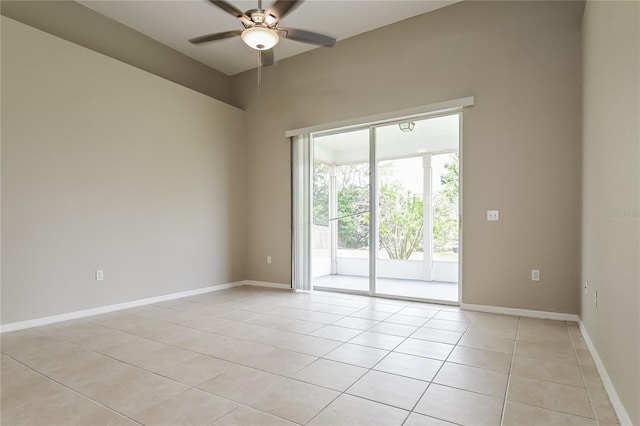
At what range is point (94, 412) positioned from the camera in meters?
1.81

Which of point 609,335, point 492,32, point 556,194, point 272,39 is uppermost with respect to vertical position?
point 492,32

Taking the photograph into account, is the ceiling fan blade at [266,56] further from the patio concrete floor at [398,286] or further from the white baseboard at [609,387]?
the white baseboard at [609,387]

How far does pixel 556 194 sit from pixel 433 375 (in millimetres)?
2439

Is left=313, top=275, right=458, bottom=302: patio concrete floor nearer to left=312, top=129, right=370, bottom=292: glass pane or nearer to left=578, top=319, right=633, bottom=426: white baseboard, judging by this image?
left=312, top=129, right=370, bottom=292: glass pane

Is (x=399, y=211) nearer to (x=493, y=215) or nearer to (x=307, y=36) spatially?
(x=493, y=215)

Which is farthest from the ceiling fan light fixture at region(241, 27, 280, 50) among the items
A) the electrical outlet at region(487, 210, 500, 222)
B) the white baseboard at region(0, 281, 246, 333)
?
the white baseboard at region(0, 281, 246, 333)

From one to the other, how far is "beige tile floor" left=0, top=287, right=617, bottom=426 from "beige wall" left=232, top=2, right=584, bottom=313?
0.59m

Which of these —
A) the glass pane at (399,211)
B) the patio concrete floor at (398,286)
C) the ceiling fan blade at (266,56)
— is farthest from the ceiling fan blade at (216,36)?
the patio concrete floor at (398,286)

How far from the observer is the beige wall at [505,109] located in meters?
3.47

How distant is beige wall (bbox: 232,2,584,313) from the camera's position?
136 inches

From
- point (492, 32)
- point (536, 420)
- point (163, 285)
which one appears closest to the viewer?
point (536, 420)

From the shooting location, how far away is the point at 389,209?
16.3 feet

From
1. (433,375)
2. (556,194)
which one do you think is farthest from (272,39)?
(556,194)

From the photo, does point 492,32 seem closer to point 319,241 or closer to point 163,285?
point 319,241
